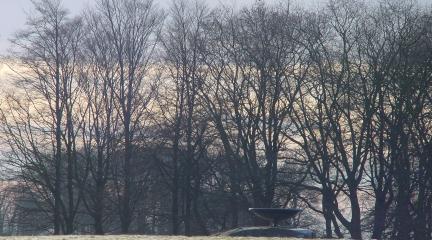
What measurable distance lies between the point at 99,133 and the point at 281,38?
1225cm

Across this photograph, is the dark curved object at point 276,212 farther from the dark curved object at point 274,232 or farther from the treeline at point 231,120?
the treeline at point 231,120

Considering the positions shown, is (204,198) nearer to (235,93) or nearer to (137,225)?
(235,93)

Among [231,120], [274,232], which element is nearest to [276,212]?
[274,232]

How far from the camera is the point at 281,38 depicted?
40.2m

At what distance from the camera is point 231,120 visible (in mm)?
43125

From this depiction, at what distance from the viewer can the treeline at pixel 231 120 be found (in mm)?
38319

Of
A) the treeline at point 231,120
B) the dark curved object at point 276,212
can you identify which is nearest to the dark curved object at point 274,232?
the dark curved object at point 276,212

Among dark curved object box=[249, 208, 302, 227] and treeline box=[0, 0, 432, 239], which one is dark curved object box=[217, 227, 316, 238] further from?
treeline box=[0, 0, 432, 239]

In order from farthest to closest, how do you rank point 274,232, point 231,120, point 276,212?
point 231,120
point 276,212
point 274,232

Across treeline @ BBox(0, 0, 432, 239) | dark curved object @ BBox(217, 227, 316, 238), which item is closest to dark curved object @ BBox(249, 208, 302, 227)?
dark curved object @ BBox(217, 227, 316, 238)

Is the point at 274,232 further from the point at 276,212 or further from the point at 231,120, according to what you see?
the point at 231,120

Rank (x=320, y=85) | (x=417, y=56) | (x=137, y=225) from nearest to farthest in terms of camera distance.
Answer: (x=417, y=56)
(x=320, y=85)
(x=137, y=225)

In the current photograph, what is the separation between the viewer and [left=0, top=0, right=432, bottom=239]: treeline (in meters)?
38.3

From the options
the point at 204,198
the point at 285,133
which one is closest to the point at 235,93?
the point at 285,133
